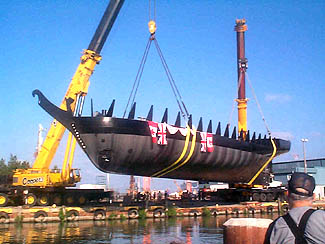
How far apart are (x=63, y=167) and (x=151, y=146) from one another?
388 inches

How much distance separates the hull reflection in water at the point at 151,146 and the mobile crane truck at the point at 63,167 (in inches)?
193

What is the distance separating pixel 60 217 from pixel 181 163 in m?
10.7

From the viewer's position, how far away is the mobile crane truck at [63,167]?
3269cm

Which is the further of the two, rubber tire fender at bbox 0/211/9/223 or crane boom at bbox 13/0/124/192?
crane boom at bbox 13/0/124/192

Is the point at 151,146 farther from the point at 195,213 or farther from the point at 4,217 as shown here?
the point at 4,217

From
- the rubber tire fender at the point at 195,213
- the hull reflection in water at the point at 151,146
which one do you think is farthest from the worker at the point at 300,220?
the rubber tire fender at the point at 195,213

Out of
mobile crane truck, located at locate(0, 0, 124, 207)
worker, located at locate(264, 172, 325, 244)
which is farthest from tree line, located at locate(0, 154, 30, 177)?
worker, located at locate(264, 172, 325, 244)

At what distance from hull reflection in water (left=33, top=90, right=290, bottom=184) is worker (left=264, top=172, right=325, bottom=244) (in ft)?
80.0

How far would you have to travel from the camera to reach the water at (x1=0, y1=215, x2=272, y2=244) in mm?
20297

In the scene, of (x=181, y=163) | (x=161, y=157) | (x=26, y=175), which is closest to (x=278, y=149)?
(x=181, y=163)

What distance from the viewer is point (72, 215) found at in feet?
96.2

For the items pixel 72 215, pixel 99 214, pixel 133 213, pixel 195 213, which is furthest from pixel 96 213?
pixel 195 213

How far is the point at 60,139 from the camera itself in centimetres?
3497

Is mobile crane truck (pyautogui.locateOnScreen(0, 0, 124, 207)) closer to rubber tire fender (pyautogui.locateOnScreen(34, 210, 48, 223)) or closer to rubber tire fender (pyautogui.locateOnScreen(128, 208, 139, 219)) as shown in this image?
rubber tire fender (pyautogui.locateOnScreen(34, 210, 48, 223))
